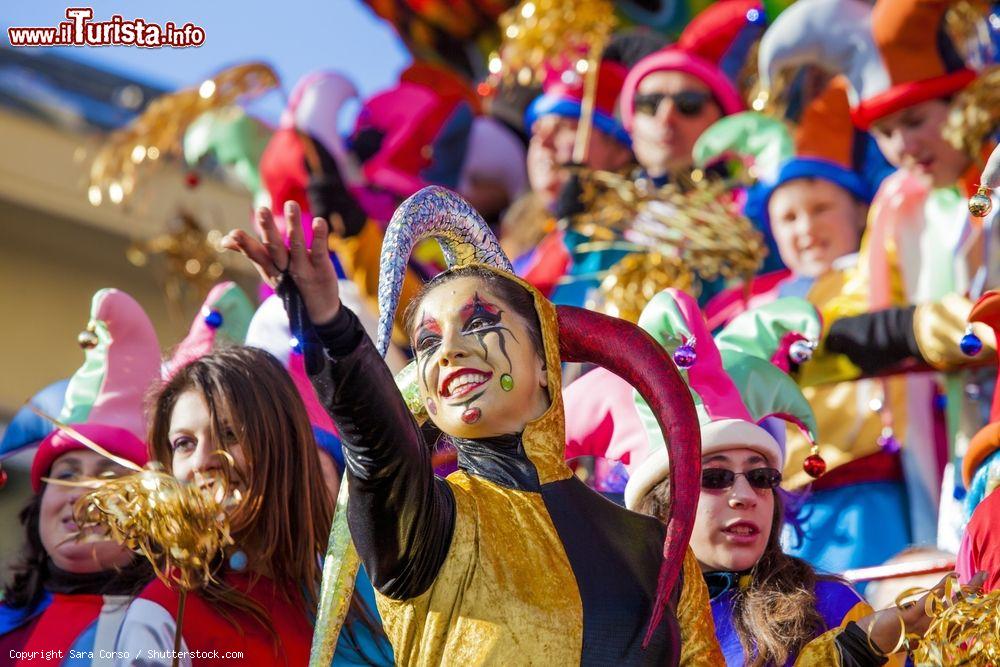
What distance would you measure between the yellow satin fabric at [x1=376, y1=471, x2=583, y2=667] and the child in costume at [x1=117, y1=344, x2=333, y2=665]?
27.9 inches

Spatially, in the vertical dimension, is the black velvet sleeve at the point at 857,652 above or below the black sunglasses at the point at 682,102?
below

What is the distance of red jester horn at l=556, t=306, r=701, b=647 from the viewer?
2.89 m

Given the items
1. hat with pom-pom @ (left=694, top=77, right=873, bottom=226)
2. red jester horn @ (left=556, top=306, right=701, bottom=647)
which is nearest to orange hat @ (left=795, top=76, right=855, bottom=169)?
hat with pom-pom @ (left=694, top=77, right=873, bottom=226)

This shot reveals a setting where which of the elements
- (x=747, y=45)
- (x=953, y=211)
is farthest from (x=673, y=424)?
(x=747, y=45)

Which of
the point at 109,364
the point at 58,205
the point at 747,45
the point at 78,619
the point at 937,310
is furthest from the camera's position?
the point at 58,205

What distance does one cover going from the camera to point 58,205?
952 cm

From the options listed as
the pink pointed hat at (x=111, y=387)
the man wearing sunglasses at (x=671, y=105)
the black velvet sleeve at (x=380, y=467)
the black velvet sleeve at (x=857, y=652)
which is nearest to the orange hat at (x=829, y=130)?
the man wearing sunglasses at (x=671, y=105)

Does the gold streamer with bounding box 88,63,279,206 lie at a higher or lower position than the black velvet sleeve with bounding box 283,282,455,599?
higher

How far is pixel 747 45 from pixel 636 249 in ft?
4.04

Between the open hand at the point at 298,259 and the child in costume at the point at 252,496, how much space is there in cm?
97

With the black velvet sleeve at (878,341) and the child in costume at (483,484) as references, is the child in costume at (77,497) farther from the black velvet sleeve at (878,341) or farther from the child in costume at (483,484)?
the black velvet sleeve at (878,341)

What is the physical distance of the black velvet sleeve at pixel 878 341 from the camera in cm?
449

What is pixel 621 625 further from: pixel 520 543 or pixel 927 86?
pixel 927 86

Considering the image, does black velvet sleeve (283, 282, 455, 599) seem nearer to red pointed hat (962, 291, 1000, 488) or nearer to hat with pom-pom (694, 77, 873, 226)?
red pointed hat (962, 291, 1000, 488)
